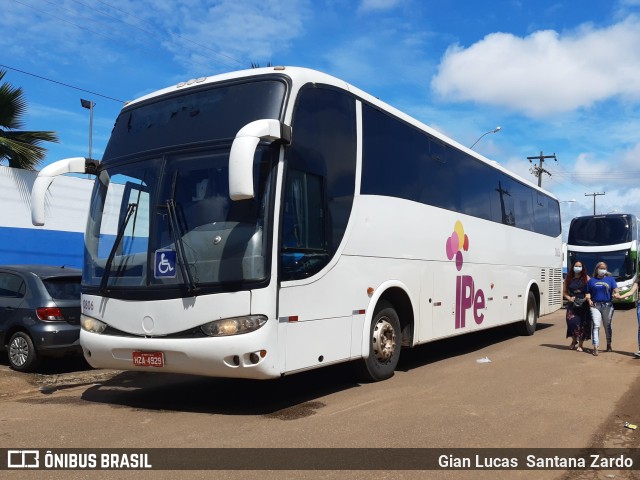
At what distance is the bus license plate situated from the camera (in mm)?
6227

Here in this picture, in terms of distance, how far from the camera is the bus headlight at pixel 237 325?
591 cm

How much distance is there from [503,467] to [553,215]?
46.4 feet

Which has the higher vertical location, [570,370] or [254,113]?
[254,113]

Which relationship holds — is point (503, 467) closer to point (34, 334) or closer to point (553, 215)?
point (34, 334)

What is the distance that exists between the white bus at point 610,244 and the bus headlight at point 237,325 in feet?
75.6

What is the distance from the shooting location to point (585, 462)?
4973 mm

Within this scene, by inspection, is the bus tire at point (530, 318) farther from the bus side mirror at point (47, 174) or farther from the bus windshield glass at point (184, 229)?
the bus side mirror at point (47, 174)

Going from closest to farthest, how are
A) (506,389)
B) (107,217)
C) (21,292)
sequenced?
(107,217)
(506,389)
(21,292)

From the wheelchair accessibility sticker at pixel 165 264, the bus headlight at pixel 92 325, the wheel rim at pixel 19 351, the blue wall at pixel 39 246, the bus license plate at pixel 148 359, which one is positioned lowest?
the wheel rim at pixel 19 351

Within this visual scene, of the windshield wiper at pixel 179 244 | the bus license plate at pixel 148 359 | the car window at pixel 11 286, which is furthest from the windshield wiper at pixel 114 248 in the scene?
the car window at pixel 11 286

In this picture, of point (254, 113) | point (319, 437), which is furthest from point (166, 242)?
point (319, 437)

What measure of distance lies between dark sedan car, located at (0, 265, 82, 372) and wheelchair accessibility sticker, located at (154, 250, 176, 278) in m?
3.43

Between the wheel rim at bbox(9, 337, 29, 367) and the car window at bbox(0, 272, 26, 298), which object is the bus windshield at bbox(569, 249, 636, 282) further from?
the wheel rim at bbox(9, 337, 29, 367)

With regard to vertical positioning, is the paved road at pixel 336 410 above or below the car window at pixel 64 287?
below
